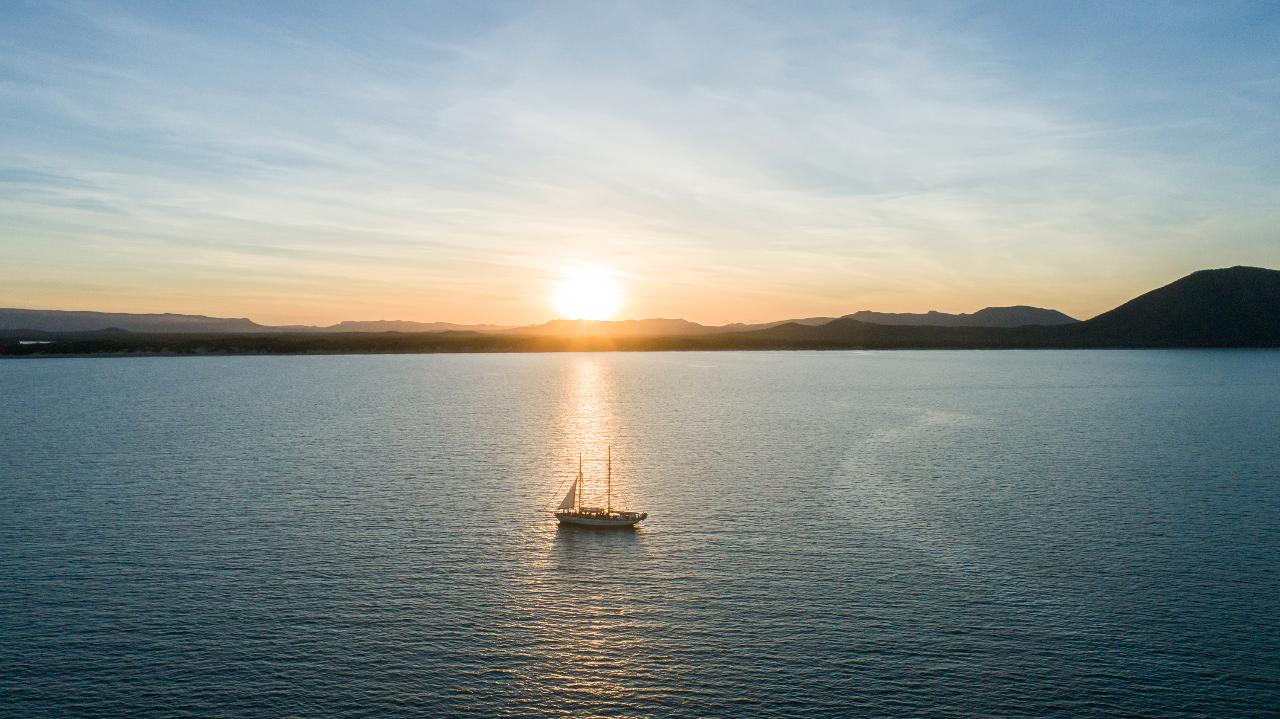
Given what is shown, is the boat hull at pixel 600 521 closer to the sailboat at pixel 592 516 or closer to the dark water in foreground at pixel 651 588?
the sailboat at pixel 592 516

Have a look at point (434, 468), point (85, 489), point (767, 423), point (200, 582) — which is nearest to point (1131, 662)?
point (200, 582)

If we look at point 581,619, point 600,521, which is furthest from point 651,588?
point 600,521

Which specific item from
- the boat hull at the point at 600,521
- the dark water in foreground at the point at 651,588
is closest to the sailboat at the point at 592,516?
the boat hull at the point at 600,521

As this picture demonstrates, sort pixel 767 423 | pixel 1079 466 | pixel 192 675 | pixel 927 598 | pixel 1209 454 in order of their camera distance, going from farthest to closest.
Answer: pixel 767 423, pixel 1209 454, pixel 1079 466, pixel 927 598, pixel 192 675

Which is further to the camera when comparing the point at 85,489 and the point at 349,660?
the point at 85,489

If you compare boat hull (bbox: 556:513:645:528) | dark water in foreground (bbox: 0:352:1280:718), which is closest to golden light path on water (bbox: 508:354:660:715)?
dark water in foreground (bbox: 0:352:1280:718)

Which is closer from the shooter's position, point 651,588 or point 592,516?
point 651,588

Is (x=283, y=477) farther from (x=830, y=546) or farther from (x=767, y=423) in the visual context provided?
(x=767, y=423)

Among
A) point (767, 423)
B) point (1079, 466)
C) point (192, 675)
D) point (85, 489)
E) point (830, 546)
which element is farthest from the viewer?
point (767, 423)

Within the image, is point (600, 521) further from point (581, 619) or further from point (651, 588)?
point (581, 619)
